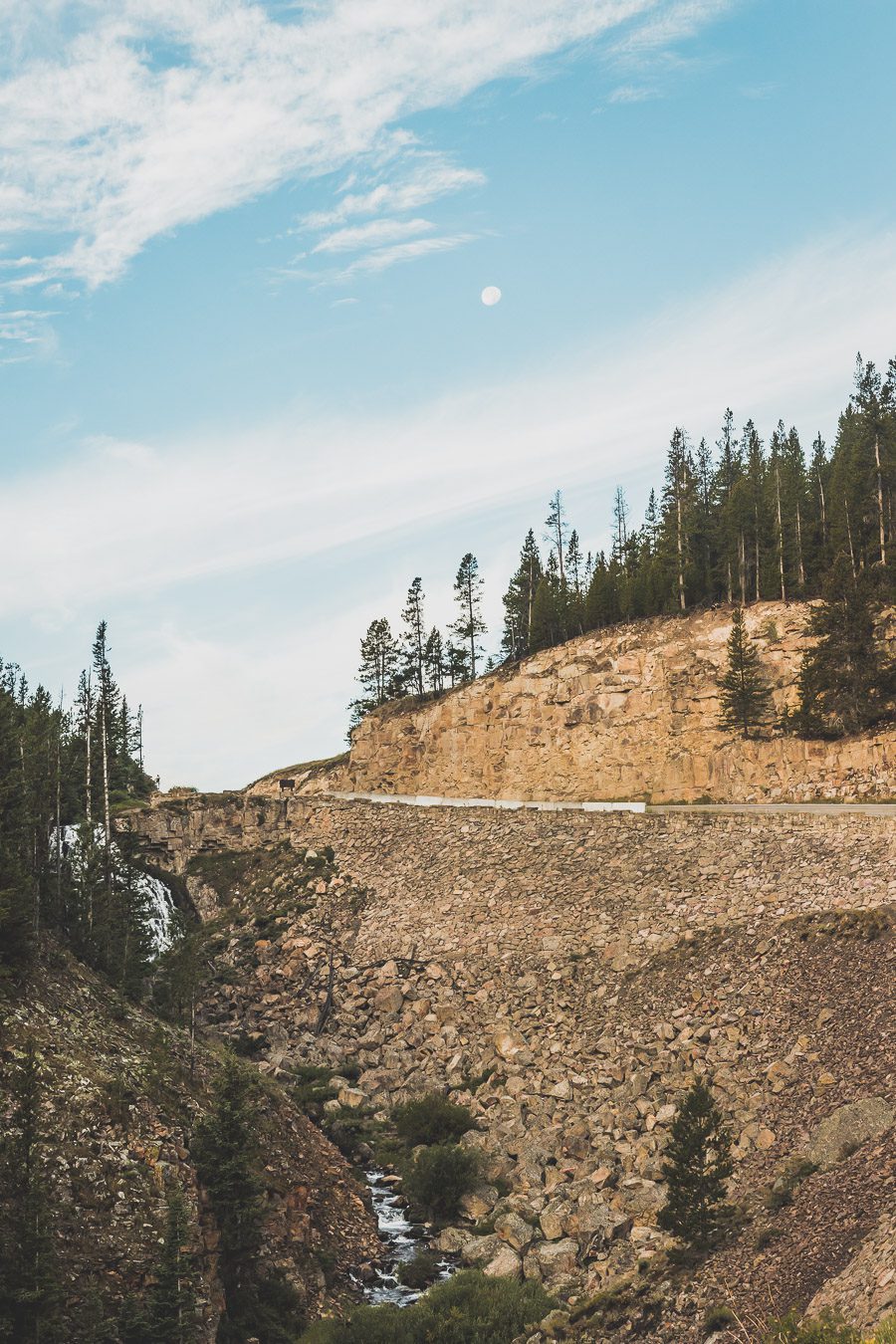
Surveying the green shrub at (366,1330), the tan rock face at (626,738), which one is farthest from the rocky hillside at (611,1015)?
the tan rock face at (626,738)

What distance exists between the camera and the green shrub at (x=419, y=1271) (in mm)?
24172

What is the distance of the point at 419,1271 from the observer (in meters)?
24.5

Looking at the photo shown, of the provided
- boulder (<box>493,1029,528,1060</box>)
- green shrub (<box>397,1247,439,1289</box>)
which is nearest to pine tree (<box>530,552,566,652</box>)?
boulder (<box>493,1029,528,1060</box>)

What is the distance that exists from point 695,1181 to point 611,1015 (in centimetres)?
1214

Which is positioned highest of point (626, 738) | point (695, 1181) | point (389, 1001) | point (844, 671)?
point (844, 671)

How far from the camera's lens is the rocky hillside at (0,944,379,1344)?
18531 mm

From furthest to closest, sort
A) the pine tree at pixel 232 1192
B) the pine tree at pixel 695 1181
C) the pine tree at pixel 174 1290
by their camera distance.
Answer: the pine tree at pixel 695 1181, the pine tree at pixel 232 1192, the pine tree at pixel 174 1290

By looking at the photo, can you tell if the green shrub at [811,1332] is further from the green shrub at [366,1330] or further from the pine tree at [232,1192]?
the pine tree at [232,1192]

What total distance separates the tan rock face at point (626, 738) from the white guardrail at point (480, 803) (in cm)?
299

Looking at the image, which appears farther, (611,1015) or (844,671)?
(844,671)

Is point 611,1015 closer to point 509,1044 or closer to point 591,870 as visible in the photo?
point 509,1044

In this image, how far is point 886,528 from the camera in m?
66.4

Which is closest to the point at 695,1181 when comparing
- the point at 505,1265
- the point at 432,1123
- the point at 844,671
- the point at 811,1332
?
the point at 505,1265

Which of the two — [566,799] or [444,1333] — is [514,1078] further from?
[566,799]
